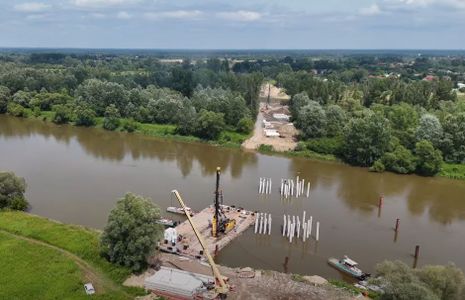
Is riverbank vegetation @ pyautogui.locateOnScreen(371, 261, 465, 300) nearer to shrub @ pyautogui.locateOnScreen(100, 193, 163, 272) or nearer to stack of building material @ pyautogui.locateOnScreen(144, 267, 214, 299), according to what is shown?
stack of building material @ pyautogui.locateOnScreen(144, 267, 214, 299)

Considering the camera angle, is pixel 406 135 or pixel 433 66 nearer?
pixel 406 135

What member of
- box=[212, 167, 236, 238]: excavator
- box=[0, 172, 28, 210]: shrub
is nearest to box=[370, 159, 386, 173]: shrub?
box=[212, 167, 236, 238]: excavator

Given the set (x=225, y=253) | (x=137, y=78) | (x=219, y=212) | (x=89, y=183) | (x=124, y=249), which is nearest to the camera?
(x=124, y=249)

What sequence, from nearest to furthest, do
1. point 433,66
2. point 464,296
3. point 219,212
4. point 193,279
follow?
point 464,296 < point 193,279 < point 219,212 < point 433,66

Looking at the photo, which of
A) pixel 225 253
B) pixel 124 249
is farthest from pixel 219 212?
pixel 124 249

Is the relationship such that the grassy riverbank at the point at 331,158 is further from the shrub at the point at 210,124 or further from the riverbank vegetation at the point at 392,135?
the shrub at the point at 210,124

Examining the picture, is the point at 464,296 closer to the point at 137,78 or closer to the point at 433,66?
the point at 137,78
